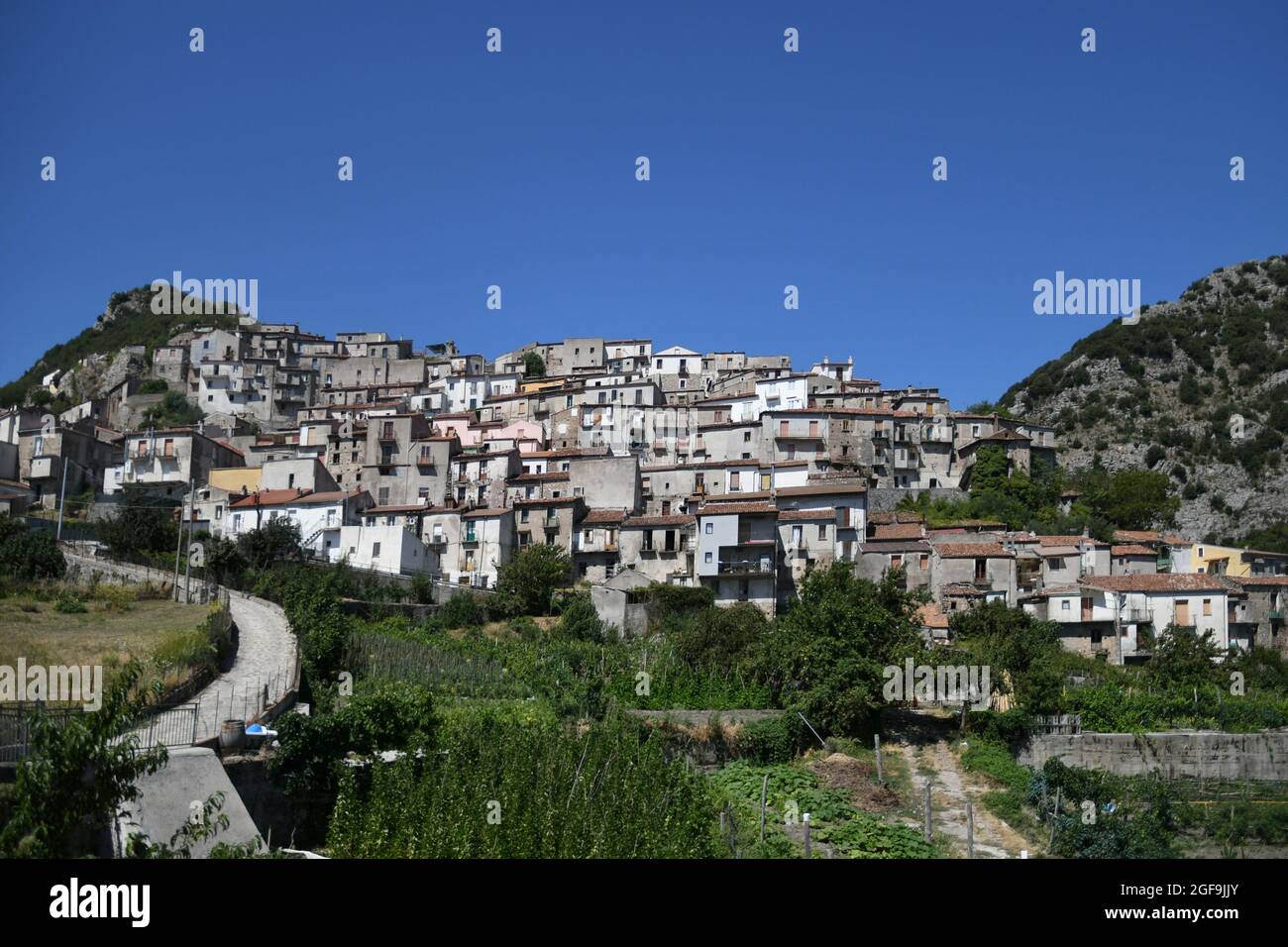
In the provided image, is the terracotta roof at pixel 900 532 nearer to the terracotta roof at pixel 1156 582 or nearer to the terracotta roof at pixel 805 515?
the terracotta roof at pixel 805 515

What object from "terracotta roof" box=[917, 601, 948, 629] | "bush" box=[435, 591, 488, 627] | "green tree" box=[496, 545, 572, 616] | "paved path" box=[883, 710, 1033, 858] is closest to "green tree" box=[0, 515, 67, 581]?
"bush" box=[435, 591, 488, 627]

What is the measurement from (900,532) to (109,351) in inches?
2861

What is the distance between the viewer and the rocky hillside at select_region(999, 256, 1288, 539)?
74.5 meters

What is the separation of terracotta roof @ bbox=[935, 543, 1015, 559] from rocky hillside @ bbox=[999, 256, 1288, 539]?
2861cm

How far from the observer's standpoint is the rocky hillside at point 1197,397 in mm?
74500

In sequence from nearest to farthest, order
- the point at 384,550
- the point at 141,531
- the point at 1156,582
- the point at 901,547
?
the point at 1156,582 → the point at 901,547 → the point at 141,531 → the point at 384,550

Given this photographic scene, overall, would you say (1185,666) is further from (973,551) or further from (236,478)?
(236,478)

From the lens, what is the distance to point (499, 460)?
5544 centimetres

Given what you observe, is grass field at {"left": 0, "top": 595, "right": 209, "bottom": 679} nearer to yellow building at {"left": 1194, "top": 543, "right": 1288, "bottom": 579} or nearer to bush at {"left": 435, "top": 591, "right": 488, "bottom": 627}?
bush at {"left": 435, "top": 591, "right": 488, "bottom": 627}

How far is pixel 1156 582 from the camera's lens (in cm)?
4088

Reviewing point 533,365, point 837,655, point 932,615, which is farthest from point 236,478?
point 837,655
